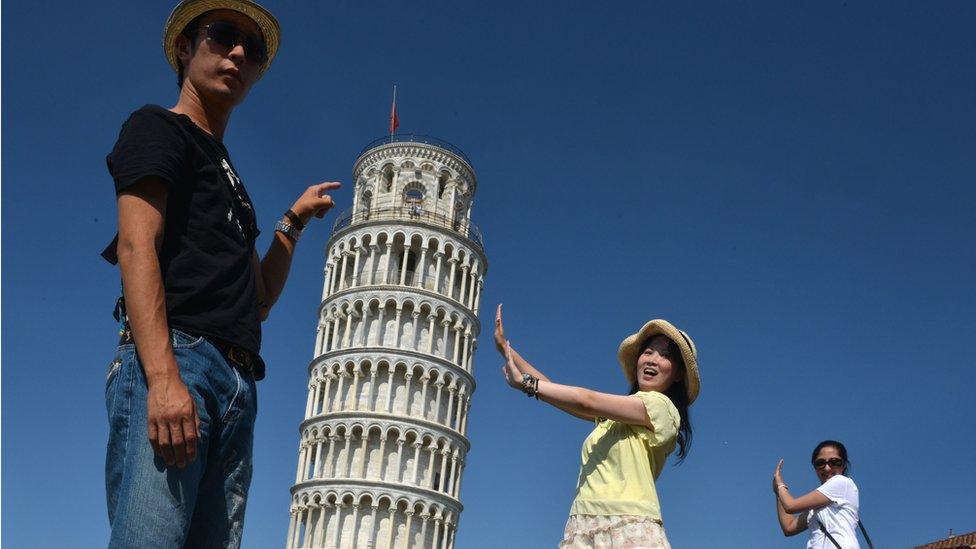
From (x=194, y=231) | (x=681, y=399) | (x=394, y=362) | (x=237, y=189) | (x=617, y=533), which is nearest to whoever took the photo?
(x=194, y=231)

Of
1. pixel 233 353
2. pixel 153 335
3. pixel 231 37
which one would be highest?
pixel 231 37

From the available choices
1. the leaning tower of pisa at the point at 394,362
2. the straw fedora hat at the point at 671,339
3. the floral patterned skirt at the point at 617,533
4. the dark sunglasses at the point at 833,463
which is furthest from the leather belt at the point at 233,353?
the leaning tower of pisa at the point at 394,362

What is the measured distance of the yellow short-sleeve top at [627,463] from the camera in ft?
15.2

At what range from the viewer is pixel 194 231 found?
126 inches

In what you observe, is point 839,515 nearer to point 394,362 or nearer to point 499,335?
point 499,335

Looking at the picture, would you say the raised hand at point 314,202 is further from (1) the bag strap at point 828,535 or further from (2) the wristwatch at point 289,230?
(1) the bag strap at point 828,535

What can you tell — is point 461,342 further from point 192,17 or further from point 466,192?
point 192,17

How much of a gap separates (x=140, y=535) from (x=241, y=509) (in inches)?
20.5

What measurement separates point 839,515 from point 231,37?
5448 millimetres

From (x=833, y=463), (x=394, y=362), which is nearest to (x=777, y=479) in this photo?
(x=833, y=463)

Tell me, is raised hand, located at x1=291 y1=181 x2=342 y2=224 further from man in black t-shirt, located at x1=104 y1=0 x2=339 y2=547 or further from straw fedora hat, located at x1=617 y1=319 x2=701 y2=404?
straw fedora hat, located at x1=617 y1=319 x2=701 y2=404

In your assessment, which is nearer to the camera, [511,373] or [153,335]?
[153,335]

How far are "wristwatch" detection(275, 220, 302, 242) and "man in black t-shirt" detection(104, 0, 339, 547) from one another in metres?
0.51

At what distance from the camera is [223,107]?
12.1 ft
